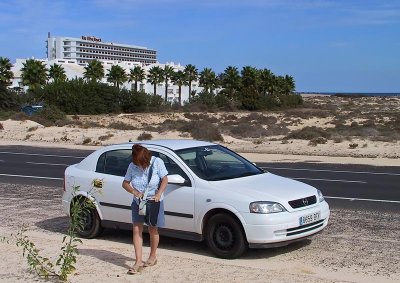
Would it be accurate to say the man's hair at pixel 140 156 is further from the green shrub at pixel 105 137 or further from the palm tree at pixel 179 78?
the palm tree at pixel 179 78

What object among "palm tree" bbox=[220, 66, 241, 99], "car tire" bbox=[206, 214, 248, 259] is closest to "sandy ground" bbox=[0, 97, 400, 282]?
"car tire" bbox=[206, 214, 248, 259]

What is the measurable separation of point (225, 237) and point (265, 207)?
708 millimetres

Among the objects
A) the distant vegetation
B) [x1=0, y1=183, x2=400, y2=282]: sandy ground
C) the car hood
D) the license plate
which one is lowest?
[x1=0, y1=183, x2=400, y2=282]: sandy ground

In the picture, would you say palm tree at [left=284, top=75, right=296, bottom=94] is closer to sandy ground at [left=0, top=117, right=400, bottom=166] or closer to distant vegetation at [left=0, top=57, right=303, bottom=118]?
distant vegetation at [left=0, top=57, right=303, bottom=118]

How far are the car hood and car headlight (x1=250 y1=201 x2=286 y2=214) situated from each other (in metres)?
0.06

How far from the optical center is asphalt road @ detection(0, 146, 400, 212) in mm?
13516

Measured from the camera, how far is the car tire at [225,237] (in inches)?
303

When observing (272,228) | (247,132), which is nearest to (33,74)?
(247,132)

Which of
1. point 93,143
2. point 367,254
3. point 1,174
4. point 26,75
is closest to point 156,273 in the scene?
point 367,254

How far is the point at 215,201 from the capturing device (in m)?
7.81

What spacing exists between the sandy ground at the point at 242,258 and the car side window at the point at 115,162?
107cm

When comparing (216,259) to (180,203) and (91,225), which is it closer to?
(180,203)

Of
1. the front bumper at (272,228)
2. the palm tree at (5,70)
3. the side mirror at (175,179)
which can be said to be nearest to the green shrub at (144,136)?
the side mirror at (175,179)

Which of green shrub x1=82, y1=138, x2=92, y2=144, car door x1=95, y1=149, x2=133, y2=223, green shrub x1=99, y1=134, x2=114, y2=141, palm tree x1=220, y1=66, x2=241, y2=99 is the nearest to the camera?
car door x1=95, y1=149, x2=133, y2=223
